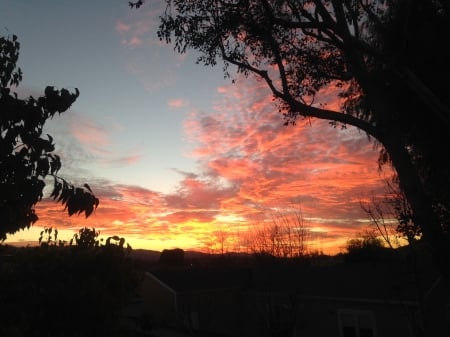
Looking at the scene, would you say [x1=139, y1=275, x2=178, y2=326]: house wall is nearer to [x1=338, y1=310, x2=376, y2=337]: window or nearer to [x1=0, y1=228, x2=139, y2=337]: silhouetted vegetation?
[x1=338, y1=310, x2=376, y2=337]: window

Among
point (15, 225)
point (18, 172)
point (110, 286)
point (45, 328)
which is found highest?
point (18, 172)

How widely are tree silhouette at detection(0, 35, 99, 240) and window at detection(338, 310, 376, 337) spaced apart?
697 inches

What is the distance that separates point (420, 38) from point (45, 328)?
1231cm

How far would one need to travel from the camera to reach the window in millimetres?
19156

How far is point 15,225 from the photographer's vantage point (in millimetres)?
4910

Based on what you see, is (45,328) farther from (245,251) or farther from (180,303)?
(245,251)

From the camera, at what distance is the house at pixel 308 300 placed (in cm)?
1823

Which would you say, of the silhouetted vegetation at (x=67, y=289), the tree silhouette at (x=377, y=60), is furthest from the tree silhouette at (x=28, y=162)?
the tree silhouette at (x=377, y=60)

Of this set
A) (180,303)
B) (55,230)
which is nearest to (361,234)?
(180,303)

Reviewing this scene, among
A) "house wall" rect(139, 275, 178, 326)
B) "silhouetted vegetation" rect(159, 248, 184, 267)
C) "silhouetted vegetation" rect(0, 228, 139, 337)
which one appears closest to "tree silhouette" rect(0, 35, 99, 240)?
"silhouetted vegetation" rect(0, 228, 139, 337)

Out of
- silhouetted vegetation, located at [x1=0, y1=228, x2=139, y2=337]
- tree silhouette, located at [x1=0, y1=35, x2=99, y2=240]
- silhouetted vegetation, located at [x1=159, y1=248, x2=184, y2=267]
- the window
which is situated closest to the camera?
tree silhouette, located at [x1=0, y1=35, x2=99, y2=240]

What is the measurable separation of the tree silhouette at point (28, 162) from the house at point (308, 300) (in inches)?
321

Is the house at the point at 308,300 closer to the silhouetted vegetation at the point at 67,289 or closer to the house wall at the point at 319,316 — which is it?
the house wall at the point at 319,316

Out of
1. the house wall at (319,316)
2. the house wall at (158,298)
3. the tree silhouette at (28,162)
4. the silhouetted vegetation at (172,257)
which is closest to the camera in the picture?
the tree silhouette at (28,162)
